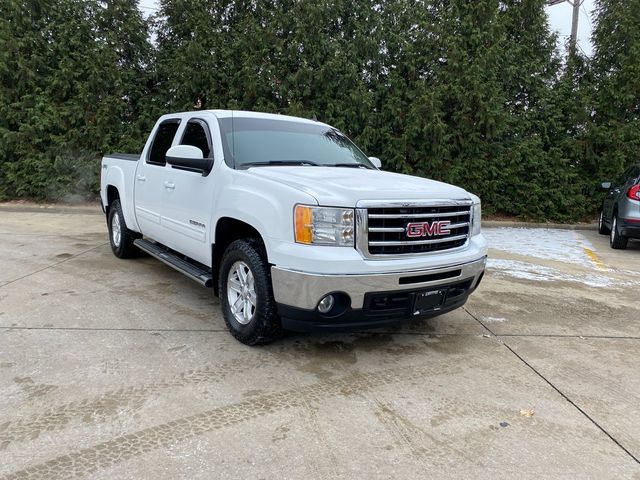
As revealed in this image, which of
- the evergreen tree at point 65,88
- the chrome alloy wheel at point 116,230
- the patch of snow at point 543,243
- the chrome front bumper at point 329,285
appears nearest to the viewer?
the chrome front bumper at point 329,285

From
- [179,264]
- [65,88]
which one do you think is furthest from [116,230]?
[65,88]

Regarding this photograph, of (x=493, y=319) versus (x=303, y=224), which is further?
(x=493, y=319)

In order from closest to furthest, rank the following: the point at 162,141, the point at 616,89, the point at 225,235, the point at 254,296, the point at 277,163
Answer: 1. the point at 254,296
2. the point at 225,235
3. the point at 277,163
4. the point at 162,141
5. the point at 616,89

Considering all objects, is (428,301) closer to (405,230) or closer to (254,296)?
(405,230)

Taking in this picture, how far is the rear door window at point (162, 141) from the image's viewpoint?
5445 millimetres

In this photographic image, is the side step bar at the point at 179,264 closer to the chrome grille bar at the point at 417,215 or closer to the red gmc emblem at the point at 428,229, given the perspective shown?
the chrome grille bar at the point at 417,215

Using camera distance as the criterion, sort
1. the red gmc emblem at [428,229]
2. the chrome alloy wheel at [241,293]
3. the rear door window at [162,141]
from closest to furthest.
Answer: the red gmc emblem at [428,229] < the chrome alloy wheel at [241,293] < the rear door window at [162,141]

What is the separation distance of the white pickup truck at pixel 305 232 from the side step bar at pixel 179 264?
0.03m

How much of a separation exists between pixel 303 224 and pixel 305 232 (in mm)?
55

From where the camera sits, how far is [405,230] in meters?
3.44

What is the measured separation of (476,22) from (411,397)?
35.8 feet

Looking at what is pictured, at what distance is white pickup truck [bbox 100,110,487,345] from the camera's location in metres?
3.26

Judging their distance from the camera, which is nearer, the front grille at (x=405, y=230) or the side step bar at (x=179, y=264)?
the front grille at (x=405, y=230)

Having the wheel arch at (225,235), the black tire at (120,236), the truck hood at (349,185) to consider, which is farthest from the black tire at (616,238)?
the black tire at (120,236)
